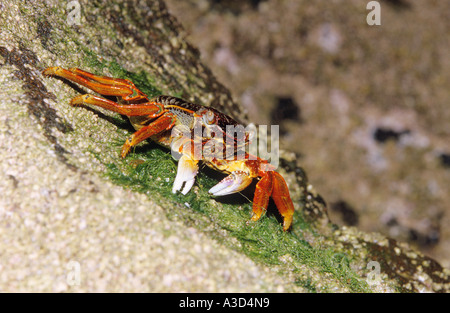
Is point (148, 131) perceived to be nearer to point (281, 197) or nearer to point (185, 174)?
point (185, 174)

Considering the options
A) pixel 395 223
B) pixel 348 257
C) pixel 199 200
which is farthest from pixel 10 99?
pixel 395 223

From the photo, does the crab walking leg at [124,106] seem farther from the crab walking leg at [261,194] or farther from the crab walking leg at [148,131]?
the crab walking leg at [261,194]

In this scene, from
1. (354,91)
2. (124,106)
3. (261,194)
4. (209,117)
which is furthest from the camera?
(354,91)

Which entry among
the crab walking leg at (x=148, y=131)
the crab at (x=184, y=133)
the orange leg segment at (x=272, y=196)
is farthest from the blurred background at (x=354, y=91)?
the crab walking leg at (x=148, y=131)

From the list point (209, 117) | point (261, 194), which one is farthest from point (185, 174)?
point (261, 194)

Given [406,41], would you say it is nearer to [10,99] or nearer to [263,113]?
[263,113]

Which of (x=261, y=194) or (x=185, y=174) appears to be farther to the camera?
(x=261, y=194)
